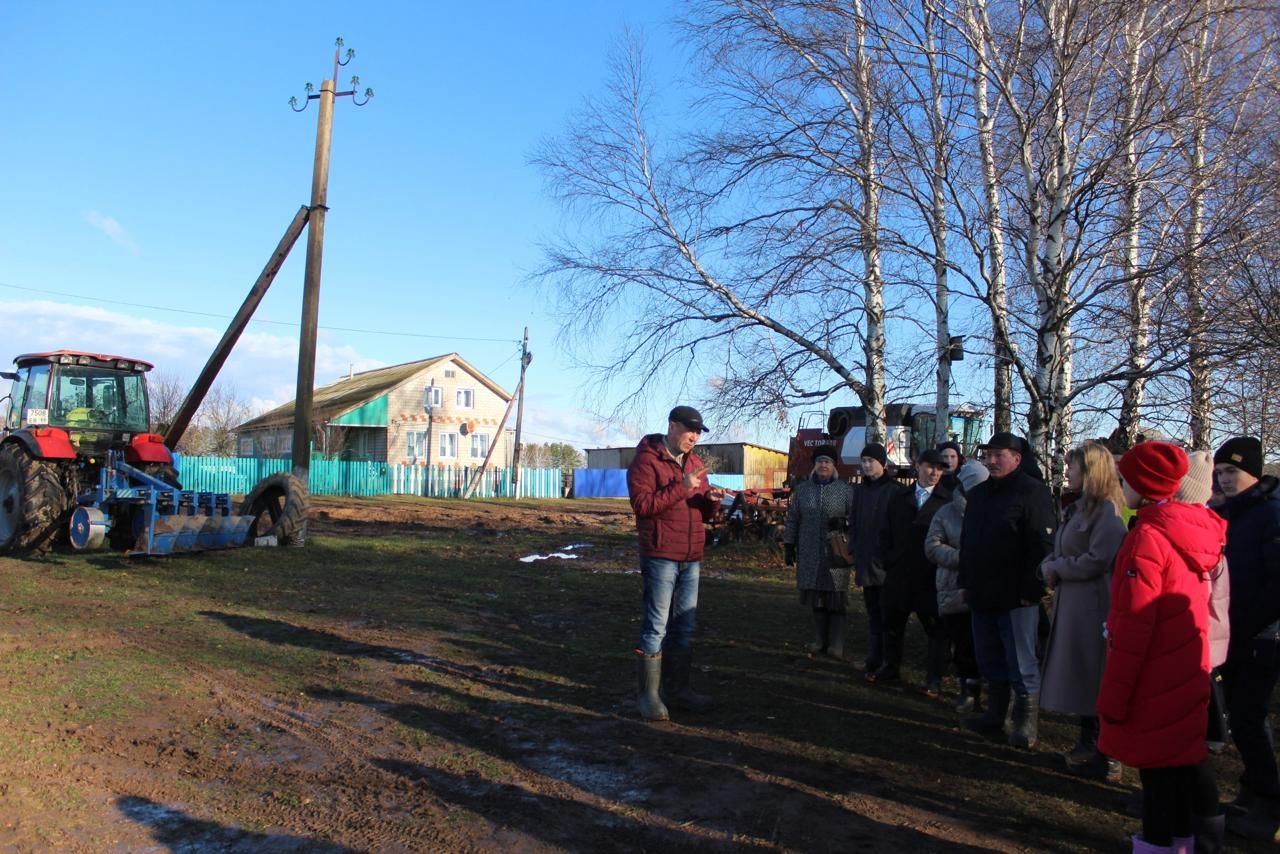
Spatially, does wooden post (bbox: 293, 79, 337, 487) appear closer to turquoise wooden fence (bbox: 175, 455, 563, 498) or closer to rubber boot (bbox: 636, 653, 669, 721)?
rubber boot (bbox: 636, 653, 669, 721)

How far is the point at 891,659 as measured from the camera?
6723 mm

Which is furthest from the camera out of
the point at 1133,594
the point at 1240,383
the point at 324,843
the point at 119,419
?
the point at 119,419

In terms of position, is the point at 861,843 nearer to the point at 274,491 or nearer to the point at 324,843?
the point at 324,843

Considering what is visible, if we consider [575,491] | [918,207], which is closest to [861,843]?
[918,207]

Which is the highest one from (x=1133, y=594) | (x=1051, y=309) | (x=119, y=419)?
(x=1051, y=309)

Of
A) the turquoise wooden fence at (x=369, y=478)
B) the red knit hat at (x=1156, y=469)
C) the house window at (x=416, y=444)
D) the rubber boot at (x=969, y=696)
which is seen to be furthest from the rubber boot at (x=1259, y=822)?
the house window at (x=416, y=444)

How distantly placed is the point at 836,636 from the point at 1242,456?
346 centimetres

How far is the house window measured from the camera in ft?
162

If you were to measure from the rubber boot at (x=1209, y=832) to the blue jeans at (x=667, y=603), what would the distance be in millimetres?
2910

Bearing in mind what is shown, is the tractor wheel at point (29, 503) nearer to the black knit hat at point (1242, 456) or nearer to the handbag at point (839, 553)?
the handbag at point (839, 553)

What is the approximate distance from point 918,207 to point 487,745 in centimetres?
683

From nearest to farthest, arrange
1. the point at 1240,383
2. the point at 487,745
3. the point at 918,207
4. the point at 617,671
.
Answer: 1. the point at 487,745
2. the point at 617,671
3. the point at 1240,383
4. the point at 918,207

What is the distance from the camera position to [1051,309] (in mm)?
8773

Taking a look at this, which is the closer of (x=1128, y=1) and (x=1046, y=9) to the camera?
(x=1128, y=1)
